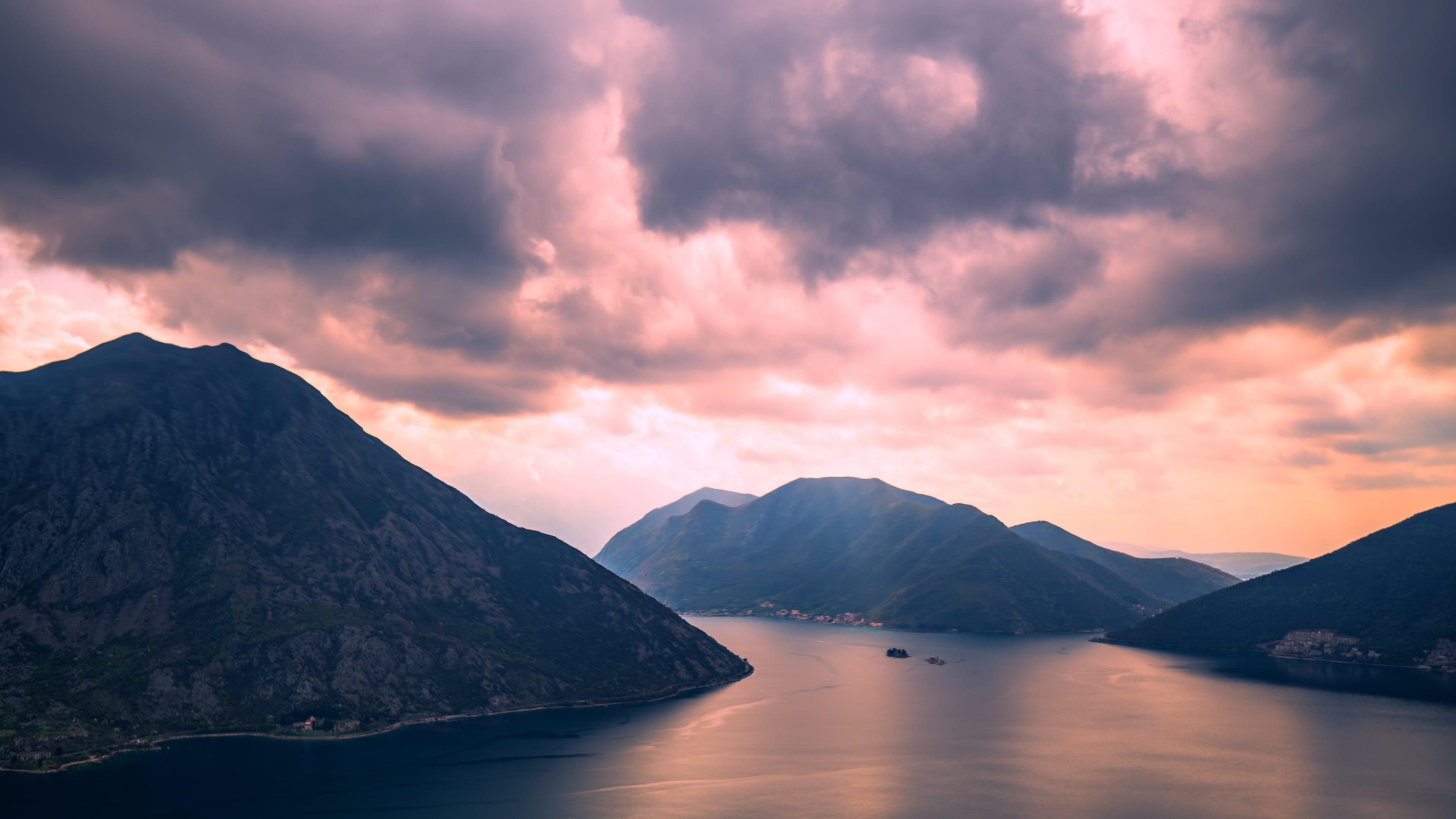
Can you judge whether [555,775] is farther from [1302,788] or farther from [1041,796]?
[1302,788]

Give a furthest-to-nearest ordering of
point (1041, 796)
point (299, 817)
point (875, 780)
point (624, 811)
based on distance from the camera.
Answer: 1. point (875, 780)
2. point (1041, 796)
3. point (624, 811)
4. point (299, 817)

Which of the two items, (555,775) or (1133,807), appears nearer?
(1133,807)

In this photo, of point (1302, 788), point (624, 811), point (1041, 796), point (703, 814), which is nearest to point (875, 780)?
point (1041, 796)

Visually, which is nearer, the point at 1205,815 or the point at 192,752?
the point at 1205,815

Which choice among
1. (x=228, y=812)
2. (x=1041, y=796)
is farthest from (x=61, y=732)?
(x=1041, y=796)

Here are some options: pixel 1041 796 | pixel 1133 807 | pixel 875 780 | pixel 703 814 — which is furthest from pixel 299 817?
pixel 1133 807

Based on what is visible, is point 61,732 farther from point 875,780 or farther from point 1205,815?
point 1205,815

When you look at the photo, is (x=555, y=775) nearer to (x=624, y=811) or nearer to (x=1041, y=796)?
(x=624, y=811)

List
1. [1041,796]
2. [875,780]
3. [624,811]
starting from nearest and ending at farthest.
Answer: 1. [624,811]
2. [1041,796]
3. [875,780]

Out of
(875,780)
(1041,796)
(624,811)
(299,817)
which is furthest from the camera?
(875,780)
